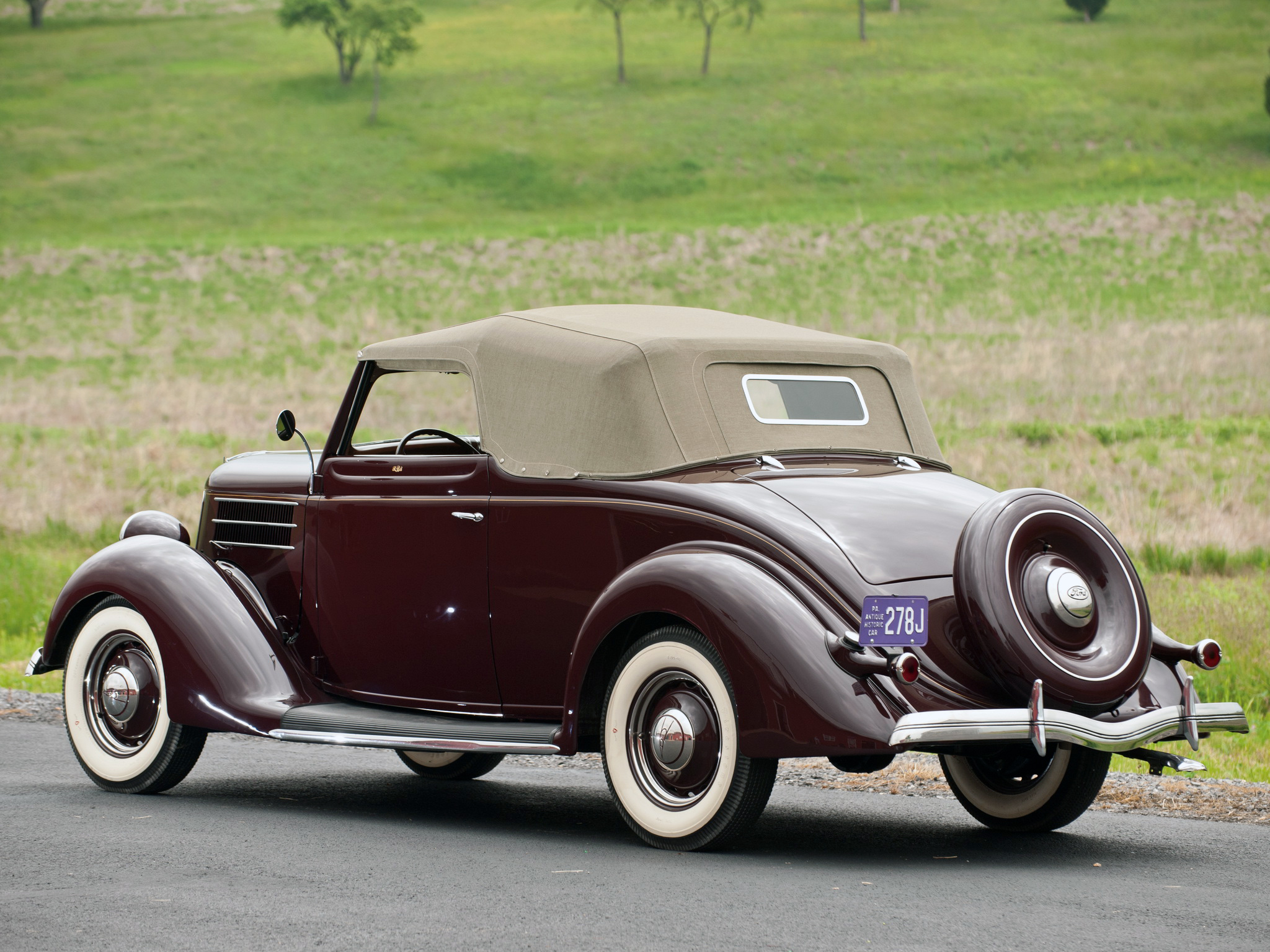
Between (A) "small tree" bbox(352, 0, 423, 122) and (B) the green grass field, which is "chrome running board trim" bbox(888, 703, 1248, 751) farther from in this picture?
(A) "small tree" bbox(352, 0, 423, 122)

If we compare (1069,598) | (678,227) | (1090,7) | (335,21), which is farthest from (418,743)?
(1090,7)

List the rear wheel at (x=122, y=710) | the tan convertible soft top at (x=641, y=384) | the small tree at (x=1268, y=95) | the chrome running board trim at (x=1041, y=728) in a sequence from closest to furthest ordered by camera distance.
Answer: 1. the chrome running board trim at (x=1041, y=728)
2. the tan convertible soft top at (x=641, y=384)
3. the rear wheel at (x=122, y=710)
4. the small tree at (x=1268, y=95)

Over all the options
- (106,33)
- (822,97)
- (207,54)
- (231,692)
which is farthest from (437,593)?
(106,33)

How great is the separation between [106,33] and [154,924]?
100480 millimetres

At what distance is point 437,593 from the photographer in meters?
6.41

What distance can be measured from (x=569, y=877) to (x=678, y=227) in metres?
48.3

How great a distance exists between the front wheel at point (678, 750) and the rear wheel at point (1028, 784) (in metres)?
1.15

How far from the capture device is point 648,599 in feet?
17.9

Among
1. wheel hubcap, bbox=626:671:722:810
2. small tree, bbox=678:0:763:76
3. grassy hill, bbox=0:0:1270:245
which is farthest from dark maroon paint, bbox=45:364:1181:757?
small tree, bbox=678:0:763:76

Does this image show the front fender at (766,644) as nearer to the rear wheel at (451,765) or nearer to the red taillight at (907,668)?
the red taillight at (907,668)

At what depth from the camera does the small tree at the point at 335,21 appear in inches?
3196

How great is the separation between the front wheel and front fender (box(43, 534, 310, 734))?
182 cm

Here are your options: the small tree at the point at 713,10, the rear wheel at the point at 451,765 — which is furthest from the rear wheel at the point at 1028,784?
the small tree at the point at 713,10

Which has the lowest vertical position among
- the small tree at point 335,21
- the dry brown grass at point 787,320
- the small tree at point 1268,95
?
the dry brown grass at point 787,320
